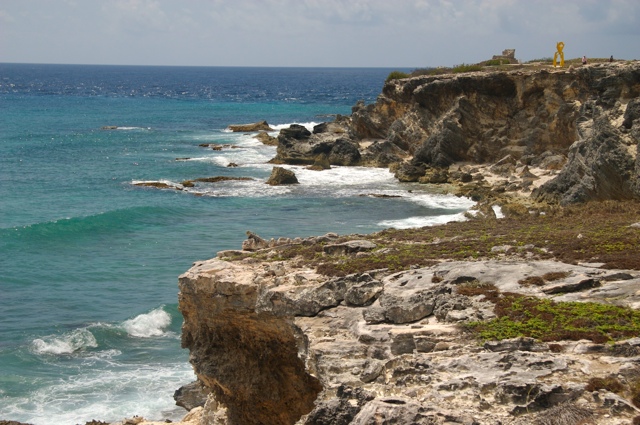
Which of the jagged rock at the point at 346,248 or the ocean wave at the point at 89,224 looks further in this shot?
the ocean wave at the point at 89,224

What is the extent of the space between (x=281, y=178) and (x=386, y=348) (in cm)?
4262

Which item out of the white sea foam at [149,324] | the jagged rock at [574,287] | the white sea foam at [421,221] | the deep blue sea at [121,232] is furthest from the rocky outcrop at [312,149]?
the jagged rock at [574,287]

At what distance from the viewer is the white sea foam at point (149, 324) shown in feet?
89.6

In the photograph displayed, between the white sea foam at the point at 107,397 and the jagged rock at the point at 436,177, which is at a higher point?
the jagged rock at the point at 436,177

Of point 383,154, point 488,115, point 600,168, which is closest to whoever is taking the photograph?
point 600,168

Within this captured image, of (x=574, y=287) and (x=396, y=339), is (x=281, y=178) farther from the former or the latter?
(x=396, y=339)

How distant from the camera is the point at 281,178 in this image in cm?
5516

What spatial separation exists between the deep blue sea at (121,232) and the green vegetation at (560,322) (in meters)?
11.6

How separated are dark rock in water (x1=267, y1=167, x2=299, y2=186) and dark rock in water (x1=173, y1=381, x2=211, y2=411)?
34205mm

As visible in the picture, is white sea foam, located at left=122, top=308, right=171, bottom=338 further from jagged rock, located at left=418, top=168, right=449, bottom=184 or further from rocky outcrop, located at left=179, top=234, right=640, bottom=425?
jagged rock, located at left=418, top=168, right=449, bottom=184

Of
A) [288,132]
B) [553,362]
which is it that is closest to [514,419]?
[553,362]

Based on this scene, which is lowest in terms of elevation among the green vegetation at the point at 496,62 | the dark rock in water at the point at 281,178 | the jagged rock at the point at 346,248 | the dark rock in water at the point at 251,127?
the dark rock in water at the point at 281,178

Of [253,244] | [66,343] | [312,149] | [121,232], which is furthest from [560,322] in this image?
[312,149]

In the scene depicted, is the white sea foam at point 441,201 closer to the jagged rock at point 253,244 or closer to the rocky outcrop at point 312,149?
the rocky outcrop at point 312,149
